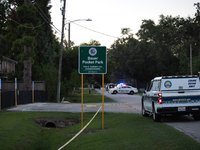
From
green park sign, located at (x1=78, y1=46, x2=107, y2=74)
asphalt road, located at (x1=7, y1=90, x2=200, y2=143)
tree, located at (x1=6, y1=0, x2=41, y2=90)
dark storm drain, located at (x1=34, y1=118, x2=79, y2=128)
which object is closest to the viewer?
asphalt road, located at (x1=7, y1=90, x2=200, y2=143)

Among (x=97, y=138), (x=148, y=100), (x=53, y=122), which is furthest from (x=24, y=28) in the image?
(x=97, y=138)

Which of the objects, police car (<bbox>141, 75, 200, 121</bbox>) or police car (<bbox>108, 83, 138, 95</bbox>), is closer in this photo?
police car (<bbox>141, 75, 200, 121</bbox>)

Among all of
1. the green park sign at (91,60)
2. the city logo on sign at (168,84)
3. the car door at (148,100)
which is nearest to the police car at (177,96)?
the city logo on sign at (168,84)

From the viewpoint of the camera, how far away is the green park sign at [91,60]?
1319cm

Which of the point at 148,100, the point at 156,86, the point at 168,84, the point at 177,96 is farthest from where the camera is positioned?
the point at 148,100

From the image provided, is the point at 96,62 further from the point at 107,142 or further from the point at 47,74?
the point at 47,74

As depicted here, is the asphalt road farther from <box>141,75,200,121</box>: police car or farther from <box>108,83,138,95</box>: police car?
<box>108,83,138,95</box>: police car

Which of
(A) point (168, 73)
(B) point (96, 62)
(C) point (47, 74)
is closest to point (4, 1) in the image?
(C) point (47, 74)

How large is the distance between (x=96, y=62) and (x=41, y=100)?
66.4 ft

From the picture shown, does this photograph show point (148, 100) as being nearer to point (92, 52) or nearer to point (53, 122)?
point (92, 52)

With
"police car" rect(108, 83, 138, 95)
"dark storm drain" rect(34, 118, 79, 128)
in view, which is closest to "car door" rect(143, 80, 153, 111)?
"dark storm drain" rect(34, 118, 79, 128)

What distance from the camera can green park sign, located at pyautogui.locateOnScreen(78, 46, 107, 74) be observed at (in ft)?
43.3

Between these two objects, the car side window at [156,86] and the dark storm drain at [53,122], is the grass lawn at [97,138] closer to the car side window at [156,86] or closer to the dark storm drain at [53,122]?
the dark storm drain at [53,122]

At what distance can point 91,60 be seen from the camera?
13203 mm
